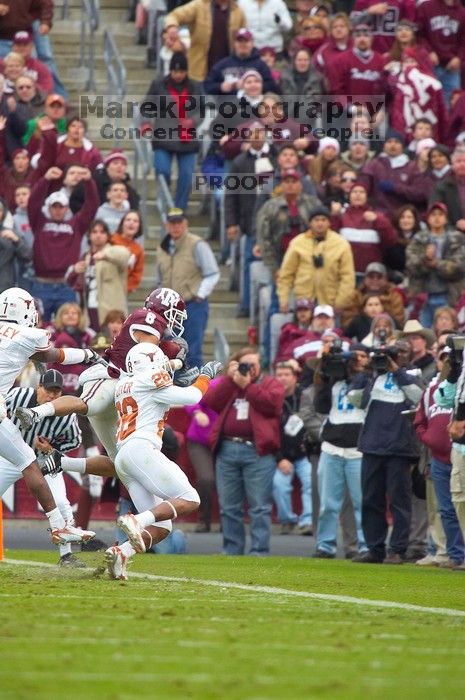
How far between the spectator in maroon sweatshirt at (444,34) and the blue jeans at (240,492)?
9.01 metres

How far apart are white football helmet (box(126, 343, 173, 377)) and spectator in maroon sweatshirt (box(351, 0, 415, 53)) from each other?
1371 centimetres

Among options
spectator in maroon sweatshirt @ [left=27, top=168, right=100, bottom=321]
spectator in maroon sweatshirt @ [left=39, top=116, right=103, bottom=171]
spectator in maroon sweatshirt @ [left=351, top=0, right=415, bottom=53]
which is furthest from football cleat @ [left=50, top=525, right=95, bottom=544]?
spectator in maroon sweatshirt @ [left=351, top=0, right=415, bottom=53]

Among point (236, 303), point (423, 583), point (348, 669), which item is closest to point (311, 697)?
point (348, 669)

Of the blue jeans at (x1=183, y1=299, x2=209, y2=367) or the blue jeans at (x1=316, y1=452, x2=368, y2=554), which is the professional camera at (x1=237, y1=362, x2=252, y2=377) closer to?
the blue jeans at (x1=316, y1=452, x2=368, y2=554)

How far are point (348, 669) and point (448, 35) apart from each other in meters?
17.8

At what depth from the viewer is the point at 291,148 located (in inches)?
819

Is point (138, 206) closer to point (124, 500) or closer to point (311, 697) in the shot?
point (124, 500)

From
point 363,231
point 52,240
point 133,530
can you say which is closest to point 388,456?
point 133,530

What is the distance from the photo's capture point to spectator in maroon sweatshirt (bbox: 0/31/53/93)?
75.8 ft

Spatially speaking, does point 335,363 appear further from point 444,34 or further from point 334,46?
point 444,34

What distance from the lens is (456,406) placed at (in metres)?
13.9

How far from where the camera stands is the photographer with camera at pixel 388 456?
1586cm

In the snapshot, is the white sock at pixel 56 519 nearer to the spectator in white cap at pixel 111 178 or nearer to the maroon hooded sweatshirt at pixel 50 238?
the maroon hooded sweatshirt at pixel 50 238

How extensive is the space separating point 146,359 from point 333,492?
16.2ft
